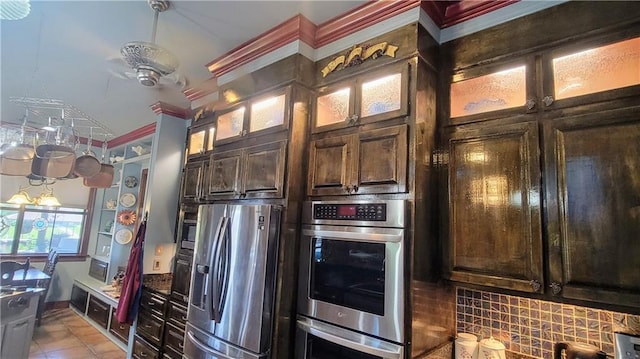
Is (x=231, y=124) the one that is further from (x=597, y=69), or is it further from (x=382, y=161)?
(x=597, y=69)

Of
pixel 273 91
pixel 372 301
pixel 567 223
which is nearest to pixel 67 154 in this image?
pixel 273 91

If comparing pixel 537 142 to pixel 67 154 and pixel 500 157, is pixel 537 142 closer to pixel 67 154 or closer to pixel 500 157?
pixel 500 157

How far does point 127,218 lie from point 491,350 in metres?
5.00

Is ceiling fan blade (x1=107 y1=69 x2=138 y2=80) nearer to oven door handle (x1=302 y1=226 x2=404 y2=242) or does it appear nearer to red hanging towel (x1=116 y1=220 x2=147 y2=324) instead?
red hanging towel (x1=116 y1=220 x2=147 y2=324)

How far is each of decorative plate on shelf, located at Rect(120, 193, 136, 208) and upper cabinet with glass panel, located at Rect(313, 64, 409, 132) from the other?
4116 millimetres

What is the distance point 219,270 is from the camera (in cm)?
223

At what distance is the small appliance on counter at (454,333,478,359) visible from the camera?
1.83 meters

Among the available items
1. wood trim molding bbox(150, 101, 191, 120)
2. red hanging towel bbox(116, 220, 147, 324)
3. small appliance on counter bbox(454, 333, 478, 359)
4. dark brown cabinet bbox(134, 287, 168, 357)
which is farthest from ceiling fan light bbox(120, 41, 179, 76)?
small appliance on counter bbox(454, 333, 478, 359)

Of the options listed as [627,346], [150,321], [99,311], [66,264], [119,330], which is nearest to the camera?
[627,346]

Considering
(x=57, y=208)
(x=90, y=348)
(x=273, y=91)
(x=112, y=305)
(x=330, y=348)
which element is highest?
(x=273, y=91)

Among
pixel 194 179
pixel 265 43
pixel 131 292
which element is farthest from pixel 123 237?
pixel 265 43

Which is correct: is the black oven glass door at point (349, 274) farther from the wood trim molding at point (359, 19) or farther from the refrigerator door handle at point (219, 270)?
the wood trim molding at point (359, 19)

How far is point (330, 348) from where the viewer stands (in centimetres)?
183

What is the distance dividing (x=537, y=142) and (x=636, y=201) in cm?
43
